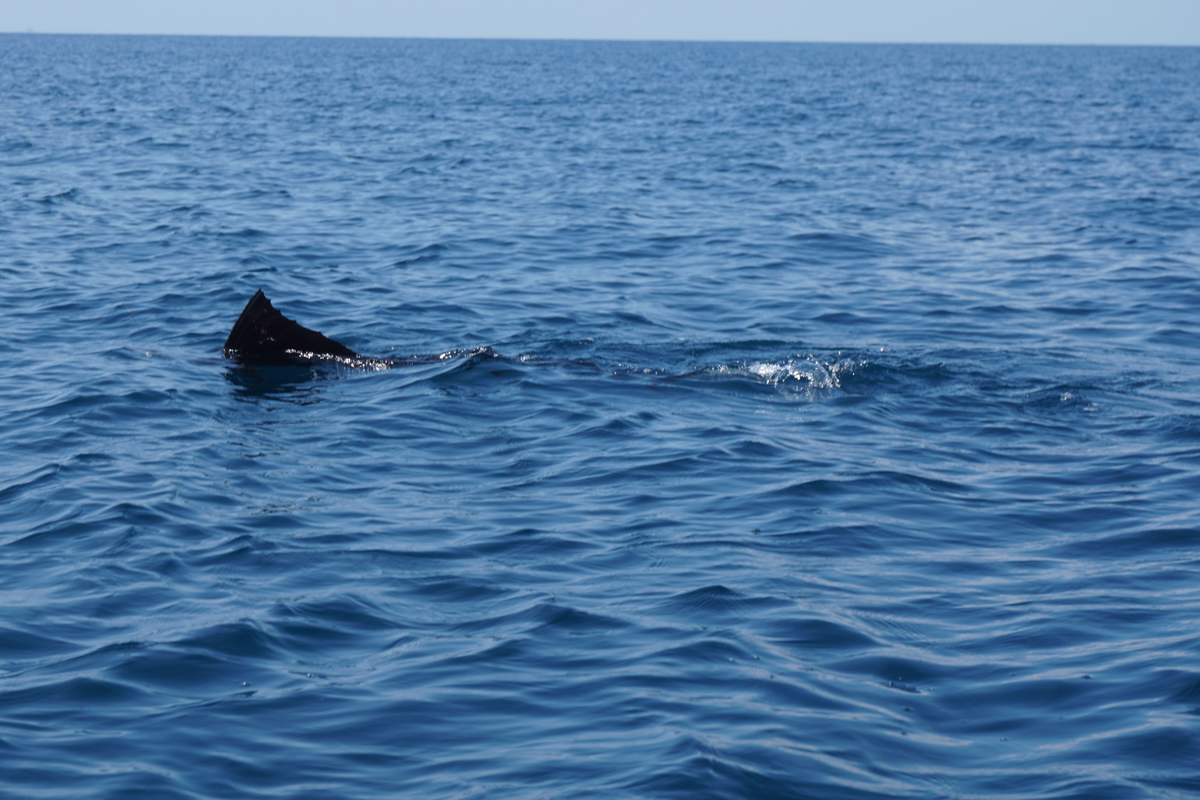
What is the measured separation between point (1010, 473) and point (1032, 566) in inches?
73.2

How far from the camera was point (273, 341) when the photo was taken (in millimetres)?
12617

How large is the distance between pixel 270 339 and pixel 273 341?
37 millimetres

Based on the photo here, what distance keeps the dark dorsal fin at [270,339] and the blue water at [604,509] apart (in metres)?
0.28

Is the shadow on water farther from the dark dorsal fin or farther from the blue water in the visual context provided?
the dark dorsal fin

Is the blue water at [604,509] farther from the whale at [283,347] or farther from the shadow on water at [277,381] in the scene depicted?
the whale at [283,347]

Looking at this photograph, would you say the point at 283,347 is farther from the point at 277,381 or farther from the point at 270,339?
the point at 277,381

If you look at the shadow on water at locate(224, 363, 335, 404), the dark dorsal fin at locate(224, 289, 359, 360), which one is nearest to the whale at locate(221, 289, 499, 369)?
the dark dorsal fin at locate(224, 289, 359, 360)

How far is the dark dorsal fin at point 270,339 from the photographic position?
40.9 ft

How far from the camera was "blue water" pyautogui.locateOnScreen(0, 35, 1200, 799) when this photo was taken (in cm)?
585

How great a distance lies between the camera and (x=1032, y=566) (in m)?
7.95

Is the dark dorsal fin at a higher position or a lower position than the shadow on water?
higher

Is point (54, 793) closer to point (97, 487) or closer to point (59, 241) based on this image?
point (97, 487)

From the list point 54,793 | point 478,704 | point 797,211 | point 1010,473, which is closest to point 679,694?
point 478,704

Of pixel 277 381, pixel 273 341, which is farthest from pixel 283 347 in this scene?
pixel 277 381
